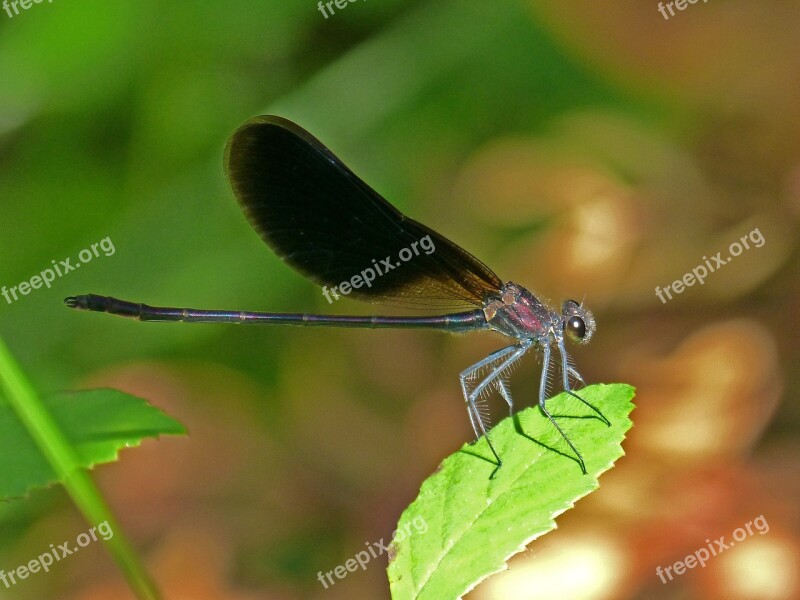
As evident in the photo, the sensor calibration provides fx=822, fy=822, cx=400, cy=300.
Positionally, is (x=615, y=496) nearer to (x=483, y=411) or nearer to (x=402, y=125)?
(x=483, y=411)

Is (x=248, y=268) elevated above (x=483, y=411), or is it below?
above

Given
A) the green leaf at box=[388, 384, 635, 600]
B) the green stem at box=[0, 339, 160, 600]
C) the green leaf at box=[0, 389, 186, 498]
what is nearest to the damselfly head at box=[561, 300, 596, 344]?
the green leaf at box=[388, 384, 635, 600]

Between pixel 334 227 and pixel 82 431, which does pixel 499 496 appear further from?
pixel 334 227

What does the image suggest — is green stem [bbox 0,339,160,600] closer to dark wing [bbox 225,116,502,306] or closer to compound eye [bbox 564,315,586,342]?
dark wing [bbox 225,116,502,306]

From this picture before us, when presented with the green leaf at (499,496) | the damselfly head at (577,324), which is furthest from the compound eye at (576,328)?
the green leaf at (499,496)

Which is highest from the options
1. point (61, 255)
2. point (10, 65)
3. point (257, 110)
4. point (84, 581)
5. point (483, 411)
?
point (10, 65)

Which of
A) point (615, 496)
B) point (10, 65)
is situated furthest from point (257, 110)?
point (615, 496)
